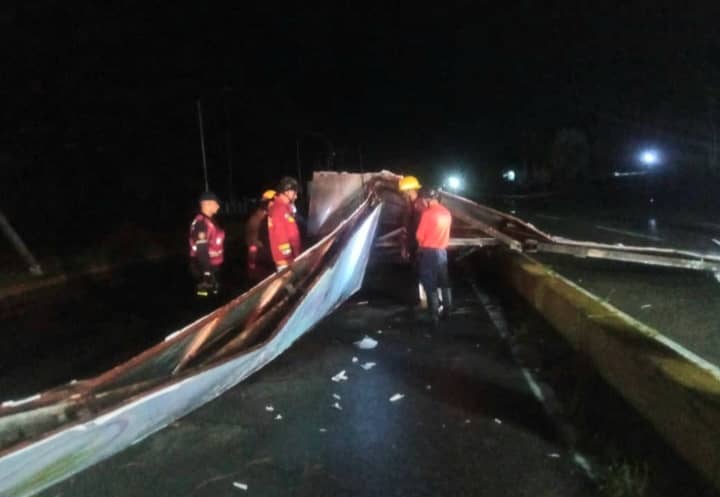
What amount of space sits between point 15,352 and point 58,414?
17.4ft

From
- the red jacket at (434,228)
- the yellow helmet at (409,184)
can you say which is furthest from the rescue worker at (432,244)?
the yellow helmet at (409,184)

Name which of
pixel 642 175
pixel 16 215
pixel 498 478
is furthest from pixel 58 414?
pixel 642 175

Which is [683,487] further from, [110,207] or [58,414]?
[110,207]

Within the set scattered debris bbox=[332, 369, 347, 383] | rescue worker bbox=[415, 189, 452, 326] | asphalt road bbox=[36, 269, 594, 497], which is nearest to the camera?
asphalt road bbox=[36, 269, 594, 497]

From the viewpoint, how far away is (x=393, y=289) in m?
12.9

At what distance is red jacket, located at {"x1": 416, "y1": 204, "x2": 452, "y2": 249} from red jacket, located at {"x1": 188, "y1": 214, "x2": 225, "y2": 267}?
242cm

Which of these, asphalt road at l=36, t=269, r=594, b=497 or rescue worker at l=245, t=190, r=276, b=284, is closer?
asphalt road at l=36, t=269, r=594, b=497

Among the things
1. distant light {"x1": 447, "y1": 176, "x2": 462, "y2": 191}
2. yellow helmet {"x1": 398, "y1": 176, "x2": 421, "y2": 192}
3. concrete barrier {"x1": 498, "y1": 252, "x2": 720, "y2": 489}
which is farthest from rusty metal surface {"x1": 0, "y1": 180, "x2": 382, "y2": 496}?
distant light {"x1": 447, "y1": 176, "x2": 462, "y2": 191}

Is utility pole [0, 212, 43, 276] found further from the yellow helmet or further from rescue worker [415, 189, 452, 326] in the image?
rescue worker [415, 189, 452, 326]

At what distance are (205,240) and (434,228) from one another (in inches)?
106

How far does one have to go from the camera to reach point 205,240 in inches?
377

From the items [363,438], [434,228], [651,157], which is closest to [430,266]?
[434,228]

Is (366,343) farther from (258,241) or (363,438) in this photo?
(363,438)

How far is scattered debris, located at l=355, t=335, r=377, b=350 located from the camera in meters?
8.77
